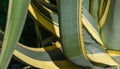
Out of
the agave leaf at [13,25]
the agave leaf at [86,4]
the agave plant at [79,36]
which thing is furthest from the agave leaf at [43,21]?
the agave leaf at [13,25]

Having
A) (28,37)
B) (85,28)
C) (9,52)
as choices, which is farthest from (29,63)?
(28,37)

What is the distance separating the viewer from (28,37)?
1507mm

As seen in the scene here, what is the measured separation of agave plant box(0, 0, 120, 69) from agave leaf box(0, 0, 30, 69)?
16 centimetres

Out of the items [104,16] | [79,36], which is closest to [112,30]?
[104,16]

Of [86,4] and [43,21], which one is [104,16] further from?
[43,21]

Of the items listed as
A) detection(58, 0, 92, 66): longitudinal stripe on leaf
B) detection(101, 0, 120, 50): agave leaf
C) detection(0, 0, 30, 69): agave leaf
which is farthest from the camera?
detection(101, 0, 120, 50): agave leaf

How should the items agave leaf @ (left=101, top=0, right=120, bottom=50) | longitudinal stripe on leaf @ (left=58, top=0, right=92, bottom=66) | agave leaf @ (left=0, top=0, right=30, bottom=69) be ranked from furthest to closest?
agave leaf @ (left=101, top=0, right=120, bottom=50) → longitudinal stripe on leaf @ (left=58, top=0, right=92, bottom=66) → agave leaf @ (left=0, top=0, right=30, bottom=69)

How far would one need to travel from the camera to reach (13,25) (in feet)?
2.16

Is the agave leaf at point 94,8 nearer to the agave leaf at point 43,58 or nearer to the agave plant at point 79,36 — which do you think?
the agave plant at point 79,36

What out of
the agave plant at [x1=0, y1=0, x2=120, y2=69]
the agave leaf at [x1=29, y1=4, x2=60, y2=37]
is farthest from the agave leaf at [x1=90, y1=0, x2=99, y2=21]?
the agave leaf at [x1=29, y1=4, x2=60, y2=37]

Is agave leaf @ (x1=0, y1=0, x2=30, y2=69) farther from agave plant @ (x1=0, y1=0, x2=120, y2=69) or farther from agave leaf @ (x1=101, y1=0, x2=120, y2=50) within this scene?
agave leaf @ (x1=101, y1=0, x2=120, y2=50)

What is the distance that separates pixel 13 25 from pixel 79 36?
23 centimetres

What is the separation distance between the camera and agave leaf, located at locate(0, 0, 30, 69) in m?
0.65

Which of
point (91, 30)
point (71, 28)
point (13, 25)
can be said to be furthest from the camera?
point (91, 30)
